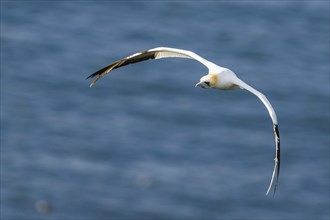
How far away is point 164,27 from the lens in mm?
40719

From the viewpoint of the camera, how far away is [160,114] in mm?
34812

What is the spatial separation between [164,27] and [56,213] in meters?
12.4

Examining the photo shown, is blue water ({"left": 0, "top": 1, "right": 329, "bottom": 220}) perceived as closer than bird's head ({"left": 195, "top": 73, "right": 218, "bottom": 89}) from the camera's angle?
No

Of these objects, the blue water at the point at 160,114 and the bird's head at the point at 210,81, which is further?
the blue water at the point at 160,114

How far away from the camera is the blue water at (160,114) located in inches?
1217

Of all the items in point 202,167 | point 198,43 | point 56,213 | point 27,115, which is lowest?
point 56,213

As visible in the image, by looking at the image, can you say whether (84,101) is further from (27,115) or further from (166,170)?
(166,170)

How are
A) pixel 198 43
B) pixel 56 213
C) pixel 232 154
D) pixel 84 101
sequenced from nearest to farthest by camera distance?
pixel 56 213 → pixel 232 154 → pixel 84 101 → pixel 198 43

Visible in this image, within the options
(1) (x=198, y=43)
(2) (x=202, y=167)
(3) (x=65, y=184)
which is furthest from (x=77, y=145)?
(1) (x=198, y=43)

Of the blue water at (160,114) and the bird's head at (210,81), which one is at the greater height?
the blue water at (160,114)

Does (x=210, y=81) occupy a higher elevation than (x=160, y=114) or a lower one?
lower

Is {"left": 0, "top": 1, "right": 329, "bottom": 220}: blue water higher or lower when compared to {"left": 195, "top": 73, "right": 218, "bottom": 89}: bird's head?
higher

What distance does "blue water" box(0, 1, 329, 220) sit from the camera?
30922mm

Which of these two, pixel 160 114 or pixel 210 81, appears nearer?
pixel 210 81
